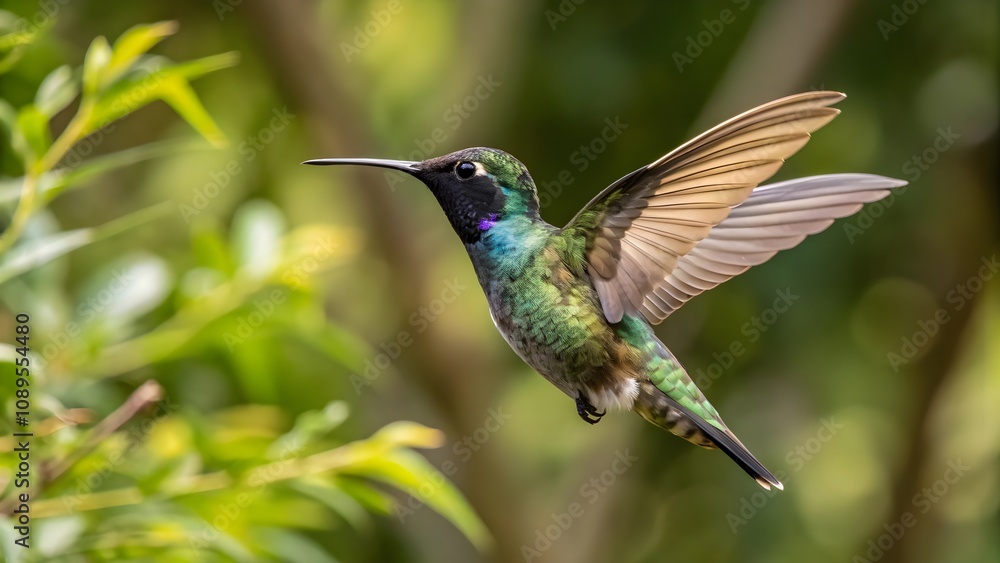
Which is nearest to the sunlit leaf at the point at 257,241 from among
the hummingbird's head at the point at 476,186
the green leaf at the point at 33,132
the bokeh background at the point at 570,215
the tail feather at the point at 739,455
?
the bokeh background at the point at 570,215

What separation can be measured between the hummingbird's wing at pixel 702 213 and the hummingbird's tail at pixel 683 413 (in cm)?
9

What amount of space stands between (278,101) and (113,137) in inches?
22.4

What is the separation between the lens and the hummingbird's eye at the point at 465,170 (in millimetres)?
1580

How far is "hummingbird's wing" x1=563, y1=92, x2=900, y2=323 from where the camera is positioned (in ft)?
4.25

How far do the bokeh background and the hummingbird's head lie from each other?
1.03 metres

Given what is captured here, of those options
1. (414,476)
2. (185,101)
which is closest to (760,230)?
(414,476)

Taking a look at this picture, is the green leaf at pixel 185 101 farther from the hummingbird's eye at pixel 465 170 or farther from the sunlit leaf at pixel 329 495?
the sunlit leaf at pixel 329 495

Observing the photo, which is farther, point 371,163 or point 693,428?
point 693,428

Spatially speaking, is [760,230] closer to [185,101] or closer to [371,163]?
[371,163]

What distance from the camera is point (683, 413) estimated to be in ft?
5.29

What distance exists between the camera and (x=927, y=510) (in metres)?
3.62

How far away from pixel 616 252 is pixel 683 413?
254 millimetres

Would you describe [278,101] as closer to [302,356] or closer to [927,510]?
[302,356]

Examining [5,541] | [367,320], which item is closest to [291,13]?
[367,320]
